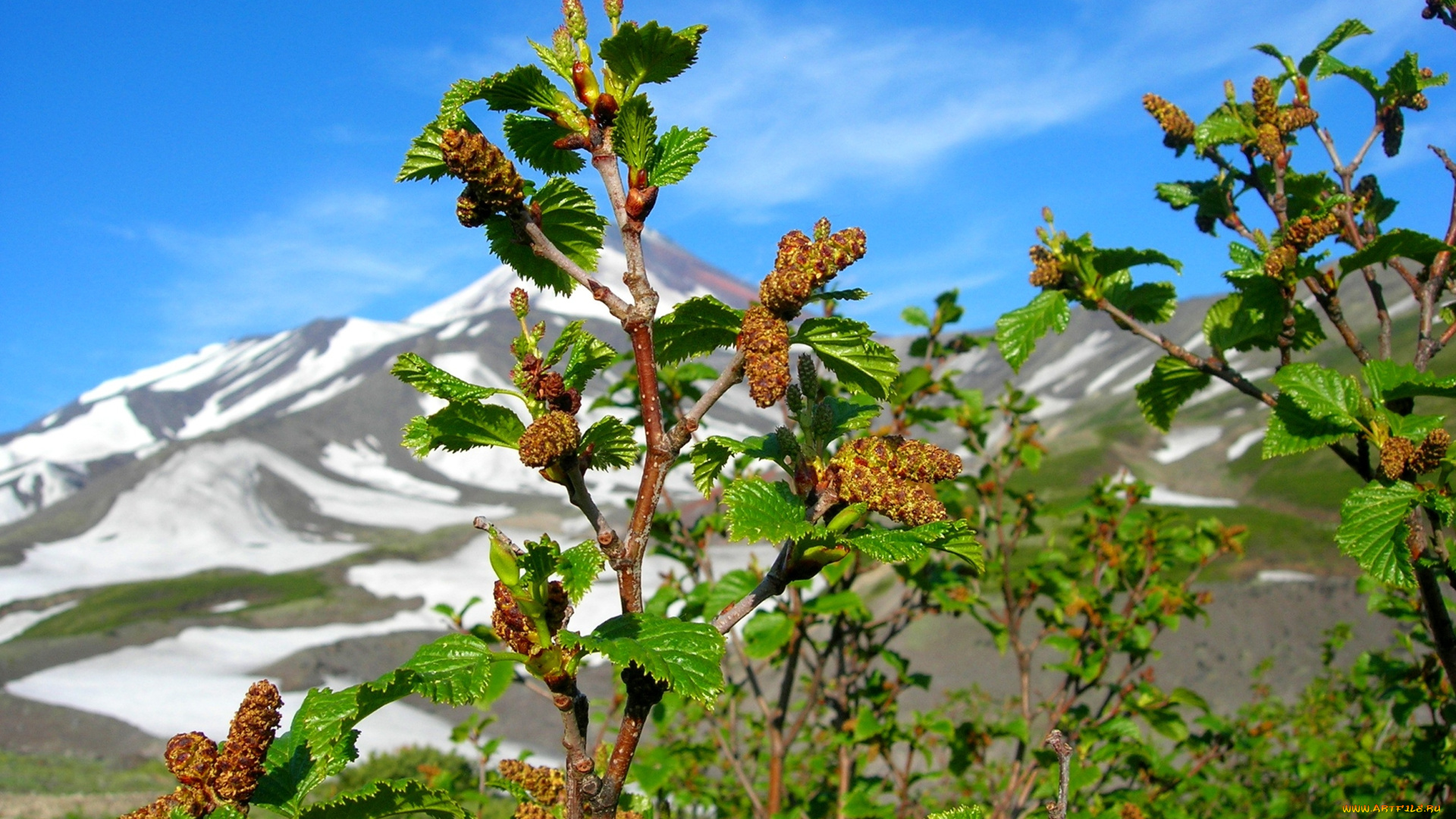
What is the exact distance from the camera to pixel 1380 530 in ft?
6.57

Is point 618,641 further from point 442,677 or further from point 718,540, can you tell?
point 718,540

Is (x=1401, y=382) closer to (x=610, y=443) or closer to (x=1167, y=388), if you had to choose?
(x=1167, y=388)

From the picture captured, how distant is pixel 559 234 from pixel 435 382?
36 centimetres

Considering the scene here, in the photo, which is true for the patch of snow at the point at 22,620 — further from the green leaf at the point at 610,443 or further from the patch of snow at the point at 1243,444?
the patch of snow at the point at 1243,444

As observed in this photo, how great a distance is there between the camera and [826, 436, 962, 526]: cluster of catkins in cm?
121

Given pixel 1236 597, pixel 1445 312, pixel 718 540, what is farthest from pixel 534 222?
pixel 718 540

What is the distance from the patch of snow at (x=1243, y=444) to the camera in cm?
3750

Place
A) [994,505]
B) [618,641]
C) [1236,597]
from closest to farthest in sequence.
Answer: [618,641], [994,505], [1236,597]

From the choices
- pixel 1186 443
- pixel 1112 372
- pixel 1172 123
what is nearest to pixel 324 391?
pixel 1186 443

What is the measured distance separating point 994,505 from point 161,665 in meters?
21.8

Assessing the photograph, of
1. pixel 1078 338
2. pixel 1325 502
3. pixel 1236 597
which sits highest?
pixel 1078 338

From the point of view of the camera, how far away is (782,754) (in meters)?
3.80

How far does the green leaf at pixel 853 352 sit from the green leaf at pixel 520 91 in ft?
1.71

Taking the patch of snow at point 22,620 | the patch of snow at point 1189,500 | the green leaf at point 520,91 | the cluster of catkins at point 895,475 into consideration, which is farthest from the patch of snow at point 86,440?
the cluster of catkins at point 895,475
